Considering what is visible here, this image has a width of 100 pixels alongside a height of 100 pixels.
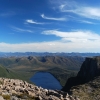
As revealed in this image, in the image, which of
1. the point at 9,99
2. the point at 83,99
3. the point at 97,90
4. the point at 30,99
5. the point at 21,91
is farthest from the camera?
the point at 97,90

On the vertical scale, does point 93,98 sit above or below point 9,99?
below

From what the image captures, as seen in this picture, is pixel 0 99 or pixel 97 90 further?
pixel 97 90

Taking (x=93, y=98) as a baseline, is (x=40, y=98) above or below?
above

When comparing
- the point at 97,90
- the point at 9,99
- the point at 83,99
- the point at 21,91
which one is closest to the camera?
the point at 9,99

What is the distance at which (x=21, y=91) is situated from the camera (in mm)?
46500

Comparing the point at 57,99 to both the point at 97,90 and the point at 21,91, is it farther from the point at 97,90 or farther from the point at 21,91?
the point at 97,90

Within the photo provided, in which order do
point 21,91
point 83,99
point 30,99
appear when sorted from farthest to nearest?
1. point 83,99
2. point 21,91
3. point 30,99

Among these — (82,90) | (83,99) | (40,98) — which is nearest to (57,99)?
(40,98)

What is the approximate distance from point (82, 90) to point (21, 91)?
154604 millimetres

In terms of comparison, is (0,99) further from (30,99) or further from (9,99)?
(30,99)

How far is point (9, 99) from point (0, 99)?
331 cm

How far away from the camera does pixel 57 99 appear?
4181 cm

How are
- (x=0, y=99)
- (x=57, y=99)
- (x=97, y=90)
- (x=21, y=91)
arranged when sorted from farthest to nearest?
(x=97, y=90) → (x=21, y=91) → (x=57, y=99) → (x=0, y=99)

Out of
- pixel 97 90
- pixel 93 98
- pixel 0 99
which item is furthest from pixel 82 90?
pixel 0 99
